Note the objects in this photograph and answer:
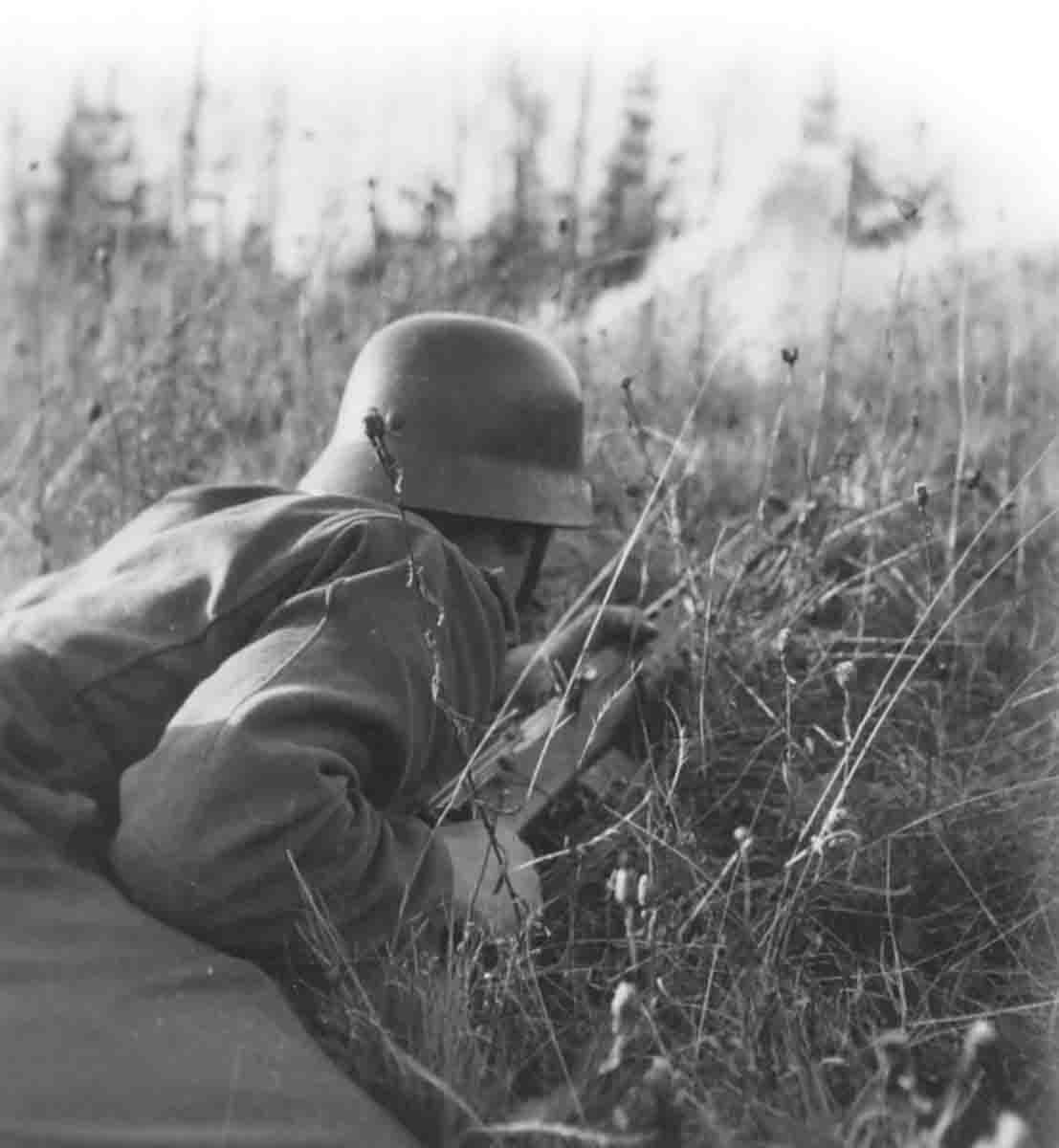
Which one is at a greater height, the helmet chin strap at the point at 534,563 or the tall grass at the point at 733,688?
the helmet chin strap at the point at 534,563

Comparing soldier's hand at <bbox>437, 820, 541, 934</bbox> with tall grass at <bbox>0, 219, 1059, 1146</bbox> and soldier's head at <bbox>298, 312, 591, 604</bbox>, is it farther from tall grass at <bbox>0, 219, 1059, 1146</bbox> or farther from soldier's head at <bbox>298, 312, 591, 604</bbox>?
soldier's head at <bbox>298, 312, 591, 604</bbox>

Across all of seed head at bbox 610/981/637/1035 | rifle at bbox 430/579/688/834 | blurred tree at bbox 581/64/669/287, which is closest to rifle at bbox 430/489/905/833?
rifle at bbox 430/579/688/834

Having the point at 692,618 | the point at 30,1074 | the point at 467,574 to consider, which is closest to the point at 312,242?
the point at 692,618

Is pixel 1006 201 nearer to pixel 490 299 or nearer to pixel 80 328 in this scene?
pixel 490 299

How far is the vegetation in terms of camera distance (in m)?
2.51

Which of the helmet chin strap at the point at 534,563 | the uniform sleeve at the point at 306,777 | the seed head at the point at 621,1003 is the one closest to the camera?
the seed head at the point at 621,1003

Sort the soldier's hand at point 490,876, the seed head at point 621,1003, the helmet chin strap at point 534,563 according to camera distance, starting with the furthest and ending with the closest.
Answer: the helmet chin strap at point 534,563
the soldier's hand at point 490,876
the seed head at point 621,1003

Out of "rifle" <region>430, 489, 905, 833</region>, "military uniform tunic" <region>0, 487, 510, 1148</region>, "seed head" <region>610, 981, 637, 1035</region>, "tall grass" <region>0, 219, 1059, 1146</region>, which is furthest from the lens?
"rifle" <region>430, 489, 905, 833</region>

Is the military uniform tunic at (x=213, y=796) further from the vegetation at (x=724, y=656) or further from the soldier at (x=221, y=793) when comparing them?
the vegetation at (x=724, y=656)

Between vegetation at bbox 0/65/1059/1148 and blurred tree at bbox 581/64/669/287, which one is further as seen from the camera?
blurred tree at bbox 581/64/669/287

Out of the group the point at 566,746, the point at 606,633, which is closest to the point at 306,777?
the point at 566,746

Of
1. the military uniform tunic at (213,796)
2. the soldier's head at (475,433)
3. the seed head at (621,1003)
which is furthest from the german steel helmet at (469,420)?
the seed head at (621,1003)

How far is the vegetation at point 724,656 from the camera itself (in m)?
2.51

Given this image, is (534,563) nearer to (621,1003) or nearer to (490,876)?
(490,876)
